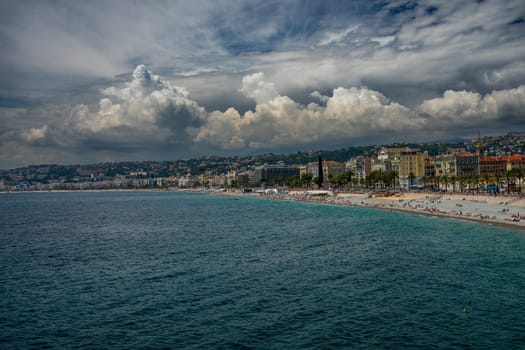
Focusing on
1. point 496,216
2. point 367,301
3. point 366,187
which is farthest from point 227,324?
point 366,187

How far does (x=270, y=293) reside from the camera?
2222 cm

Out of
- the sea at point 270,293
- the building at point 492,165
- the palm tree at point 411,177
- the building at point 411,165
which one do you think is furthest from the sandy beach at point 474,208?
the building at point 492,165

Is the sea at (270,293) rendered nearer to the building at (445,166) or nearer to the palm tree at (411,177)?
the palm tree at (411,177)

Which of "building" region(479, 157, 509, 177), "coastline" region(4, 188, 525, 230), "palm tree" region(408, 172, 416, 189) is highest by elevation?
"building" region(479, 157, 509, 177)

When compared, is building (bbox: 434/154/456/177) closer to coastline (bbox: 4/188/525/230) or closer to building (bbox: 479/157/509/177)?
building (bbox: 479/157/509/177)

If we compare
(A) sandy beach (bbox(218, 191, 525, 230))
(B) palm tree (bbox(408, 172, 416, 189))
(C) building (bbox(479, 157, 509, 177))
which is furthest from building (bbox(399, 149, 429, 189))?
(A) sandy beach (bbox(218, 191, 525, 230))

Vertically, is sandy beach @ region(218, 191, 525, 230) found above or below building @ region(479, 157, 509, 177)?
below

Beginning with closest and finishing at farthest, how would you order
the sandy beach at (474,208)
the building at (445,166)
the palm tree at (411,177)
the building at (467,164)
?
the sandy beach at (474,208) < the palm tree at (411,177) < the building at (467,164) < the building at (445,166)

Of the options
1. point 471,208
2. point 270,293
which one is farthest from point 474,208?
point 270,293

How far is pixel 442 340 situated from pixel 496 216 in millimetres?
40684

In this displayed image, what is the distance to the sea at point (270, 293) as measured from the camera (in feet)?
55.1

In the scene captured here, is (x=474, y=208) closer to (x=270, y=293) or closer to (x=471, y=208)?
(x=471, y=208)

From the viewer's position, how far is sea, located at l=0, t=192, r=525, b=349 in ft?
55.1

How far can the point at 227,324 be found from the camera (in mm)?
18031
